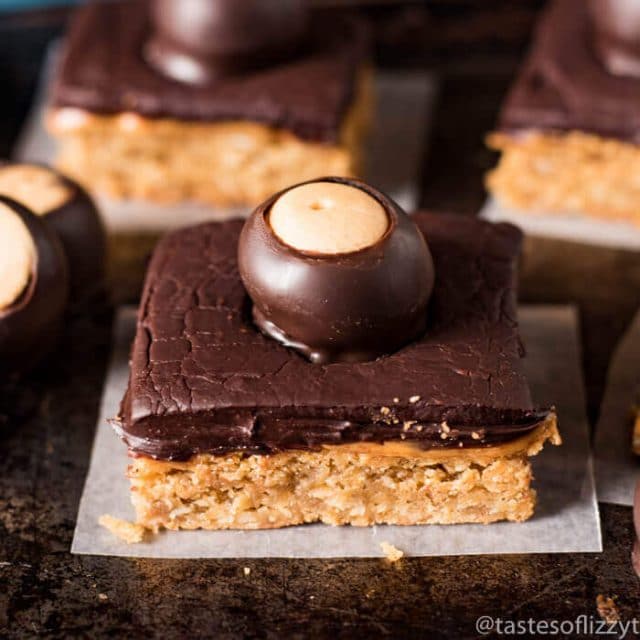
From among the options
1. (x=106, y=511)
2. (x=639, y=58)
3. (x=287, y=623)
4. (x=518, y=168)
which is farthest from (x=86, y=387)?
(x=639, y=58)

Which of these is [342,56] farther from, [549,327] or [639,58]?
[549,327]

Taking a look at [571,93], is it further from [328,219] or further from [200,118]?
[328,219]

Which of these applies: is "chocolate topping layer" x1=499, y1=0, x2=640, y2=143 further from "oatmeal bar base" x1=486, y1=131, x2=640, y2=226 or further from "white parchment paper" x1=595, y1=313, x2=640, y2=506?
"white parchment paper" x1=595, y1=313, x2=640, y2=506

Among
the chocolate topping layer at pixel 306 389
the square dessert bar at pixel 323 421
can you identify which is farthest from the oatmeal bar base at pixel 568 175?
the chocolate topping layer at pixel 306 389

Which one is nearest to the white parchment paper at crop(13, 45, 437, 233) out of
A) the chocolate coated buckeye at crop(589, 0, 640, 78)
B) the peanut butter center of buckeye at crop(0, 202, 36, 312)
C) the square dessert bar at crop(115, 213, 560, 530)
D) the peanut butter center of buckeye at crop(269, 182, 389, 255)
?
the chocolate coated buckeye at crop(589, 0, 640, 78)

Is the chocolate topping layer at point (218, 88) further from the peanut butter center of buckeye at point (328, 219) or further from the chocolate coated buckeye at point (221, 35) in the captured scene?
the peanut butter center of buckeye at point (328, 219)

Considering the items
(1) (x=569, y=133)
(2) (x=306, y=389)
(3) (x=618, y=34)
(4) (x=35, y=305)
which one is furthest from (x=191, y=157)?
(2) (x=306, y=389)
